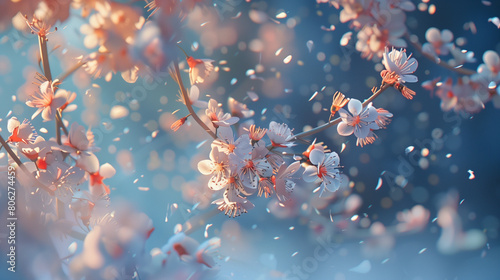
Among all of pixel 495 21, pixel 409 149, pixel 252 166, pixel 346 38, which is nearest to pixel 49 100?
pixel 252 166

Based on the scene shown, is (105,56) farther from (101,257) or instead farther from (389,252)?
(389,252)

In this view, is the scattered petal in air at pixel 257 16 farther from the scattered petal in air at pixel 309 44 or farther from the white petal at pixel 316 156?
the white petal at pixel 316 156

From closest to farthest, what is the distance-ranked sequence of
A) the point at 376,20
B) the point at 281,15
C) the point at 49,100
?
the point at 49,100, the point at 376,20, the point at 281,15

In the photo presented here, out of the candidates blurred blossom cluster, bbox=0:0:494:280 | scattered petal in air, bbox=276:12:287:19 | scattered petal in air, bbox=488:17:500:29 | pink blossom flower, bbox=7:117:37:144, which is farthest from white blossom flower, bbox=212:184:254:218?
scattered petal in air, bbox=488:17:500:29

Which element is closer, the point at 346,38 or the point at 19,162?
the point at 19,162

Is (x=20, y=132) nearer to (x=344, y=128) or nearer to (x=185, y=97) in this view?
(x=185, y=97)

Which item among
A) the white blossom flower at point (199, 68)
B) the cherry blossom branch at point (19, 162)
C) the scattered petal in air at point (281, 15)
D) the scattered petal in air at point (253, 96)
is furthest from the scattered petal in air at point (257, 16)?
the cherry blossom branch at point (19, 162)
